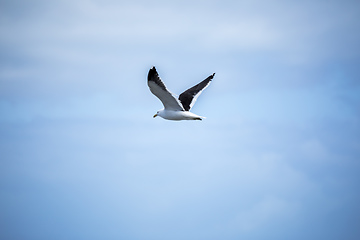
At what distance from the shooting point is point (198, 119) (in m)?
24.6

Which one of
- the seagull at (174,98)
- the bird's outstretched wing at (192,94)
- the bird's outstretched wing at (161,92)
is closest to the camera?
the bird's outstretched wing at (161,92)

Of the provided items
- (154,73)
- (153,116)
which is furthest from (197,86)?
(154,73)

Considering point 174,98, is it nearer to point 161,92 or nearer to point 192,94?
point 161,92

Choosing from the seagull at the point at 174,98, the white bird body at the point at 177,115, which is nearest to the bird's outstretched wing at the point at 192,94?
the seagull at the point at 174,98

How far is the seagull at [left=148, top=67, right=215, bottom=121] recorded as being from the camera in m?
22.1

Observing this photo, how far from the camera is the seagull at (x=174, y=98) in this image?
22.1 metres

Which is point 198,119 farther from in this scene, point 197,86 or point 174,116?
point 197,86

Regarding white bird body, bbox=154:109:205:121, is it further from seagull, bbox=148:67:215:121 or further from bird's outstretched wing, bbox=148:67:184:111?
bird's outstretched wing, bbox=148:67:184:111

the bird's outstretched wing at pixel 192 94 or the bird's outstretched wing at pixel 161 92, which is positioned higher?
the bird's outstretched wing at pixel 192 94

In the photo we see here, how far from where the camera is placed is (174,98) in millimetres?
23453

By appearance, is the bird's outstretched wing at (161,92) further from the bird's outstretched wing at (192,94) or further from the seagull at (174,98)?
the bird's outstretched wing at (192,94)

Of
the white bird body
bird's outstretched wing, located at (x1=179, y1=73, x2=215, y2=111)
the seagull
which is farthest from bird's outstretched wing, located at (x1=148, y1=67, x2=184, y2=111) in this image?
bird's outstretched wing, located at (x1=179, y1=73, x2=215, y2=111)

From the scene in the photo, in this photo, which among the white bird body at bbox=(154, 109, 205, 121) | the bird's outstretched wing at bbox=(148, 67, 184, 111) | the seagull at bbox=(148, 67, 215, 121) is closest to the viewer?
the bird's outstretched wing at bbox=(148, 67, 184, 111)

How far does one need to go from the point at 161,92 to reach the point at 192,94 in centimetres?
513
